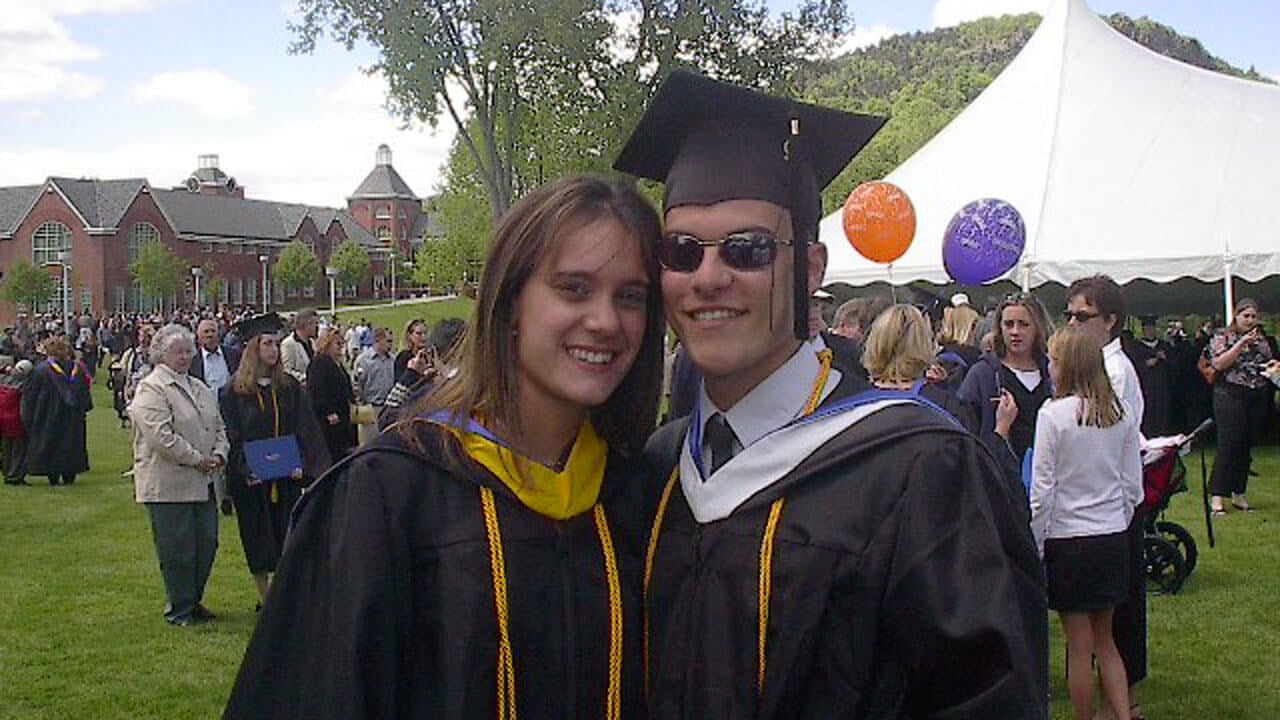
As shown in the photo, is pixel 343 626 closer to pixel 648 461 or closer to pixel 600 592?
pixel 600 592

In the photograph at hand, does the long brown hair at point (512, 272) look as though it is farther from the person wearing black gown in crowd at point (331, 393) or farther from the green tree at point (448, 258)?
the green tree at point (448, 258)

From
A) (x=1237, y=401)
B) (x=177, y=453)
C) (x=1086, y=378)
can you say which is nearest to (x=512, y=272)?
(x=1086, y=378)

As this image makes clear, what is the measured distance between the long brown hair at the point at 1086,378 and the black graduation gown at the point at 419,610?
332cm

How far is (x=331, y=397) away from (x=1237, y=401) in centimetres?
756

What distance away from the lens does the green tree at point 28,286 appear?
53.9 meters

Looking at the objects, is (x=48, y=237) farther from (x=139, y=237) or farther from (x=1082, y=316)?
(x=1082, y=316)

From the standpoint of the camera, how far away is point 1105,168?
1438 cm

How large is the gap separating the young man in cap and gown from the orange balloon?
9567mm

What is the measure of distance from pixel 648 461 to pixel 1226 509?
30.7 ft

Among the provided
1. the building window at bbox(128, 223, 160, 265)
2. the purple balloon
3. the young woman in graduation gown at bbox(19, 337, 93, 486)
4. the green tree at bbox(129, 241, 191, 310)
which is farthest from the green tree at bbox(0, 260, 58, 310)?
the purple balloon

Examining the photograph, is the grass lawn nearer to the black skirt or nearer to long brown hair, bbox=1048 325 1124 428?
the black skirt

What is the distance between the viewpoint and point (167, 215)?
67.2 meters

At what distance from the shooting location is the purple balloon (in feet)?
37.9

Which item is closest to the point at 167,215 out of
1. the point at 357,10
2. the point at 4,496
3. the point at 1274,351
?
the point at 357,10
